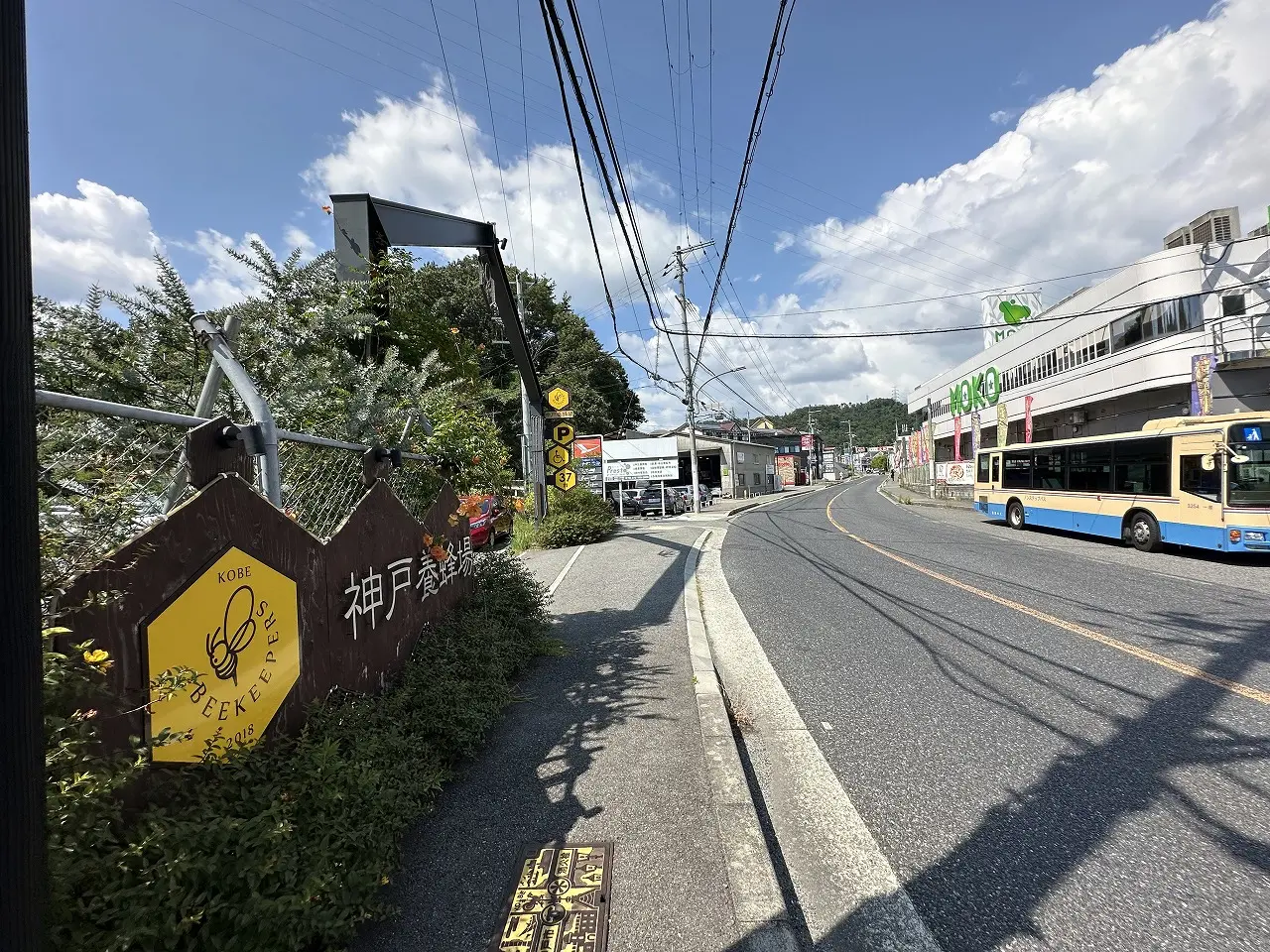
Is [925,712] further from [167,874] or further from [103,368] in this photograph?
[103,368]

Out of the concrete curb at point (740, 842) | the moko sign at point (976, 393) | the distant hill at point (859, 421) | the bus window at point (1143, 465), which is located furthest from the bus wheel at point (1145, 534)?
the distant hill at point (859, 421)

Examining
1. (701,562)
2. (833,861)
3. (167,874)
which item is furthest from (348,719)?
(701,562)

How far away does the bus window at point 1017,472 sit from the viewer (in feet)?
55.7

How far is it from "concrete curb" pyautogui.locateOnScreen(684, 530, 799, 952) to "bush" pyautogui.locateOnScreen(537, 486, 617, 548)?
10198 millimetres

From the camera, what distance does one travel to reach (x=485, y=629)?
5090mm

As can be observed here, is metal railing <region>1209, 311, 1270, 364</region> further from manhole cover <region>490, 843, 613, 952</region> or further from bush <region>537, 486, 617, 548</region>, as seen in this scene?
manhole cover <region>490, 843, 613, 952</region>

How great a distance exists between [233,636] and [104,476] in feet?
2.52

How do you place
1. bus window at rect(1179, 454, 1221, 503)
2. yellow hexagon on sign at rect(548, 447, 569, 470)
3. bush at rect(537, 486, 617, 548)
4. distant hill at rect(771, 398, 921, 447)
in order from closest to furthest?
bus window at rect(1179, 454, 1221, 503), bush at rect(537, 486, 617, 548), yellow hexagon on sign at rect(548, 447, 569, 470), distant hill at rect(771, 398, 921, 447)

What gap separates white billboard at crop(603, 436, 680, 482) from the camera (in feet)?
91.2

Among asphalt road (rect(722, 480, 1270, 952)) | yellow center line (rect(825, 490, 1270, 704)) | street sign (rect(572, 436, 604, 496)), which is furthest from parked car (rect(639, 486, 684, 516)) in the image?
asphalt road (rect(722, 480, 1270, 952))

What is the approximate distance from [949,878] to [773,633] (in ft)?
13.5

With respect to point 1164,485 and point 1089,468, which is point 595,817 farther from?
point 1089,468

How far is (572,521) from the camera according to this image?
1498cm

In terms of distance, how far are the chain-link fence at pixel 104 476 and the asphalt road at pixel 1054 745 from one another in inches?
137
